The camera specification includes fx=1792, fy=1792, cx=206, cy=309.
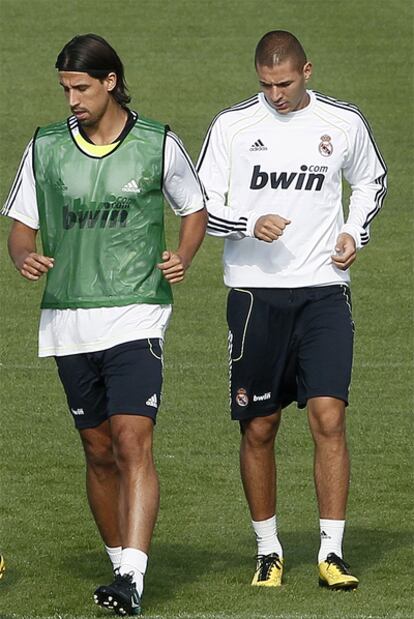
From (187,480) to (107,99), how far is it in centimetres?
310

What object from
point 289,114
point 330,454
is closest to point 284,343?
point 330,454

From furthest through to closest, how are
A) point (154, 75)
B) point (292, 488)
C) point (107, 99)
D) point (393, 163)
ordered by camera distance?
point (154, 75) < point (393, 163) < point (292, 488) < point (107, 99)

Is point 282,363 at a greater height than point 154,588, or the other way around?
point 282,363

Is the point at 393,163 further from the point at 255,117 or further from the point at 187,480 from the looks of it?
the point at 255,117

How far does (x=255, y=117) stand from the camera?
26.6 feet

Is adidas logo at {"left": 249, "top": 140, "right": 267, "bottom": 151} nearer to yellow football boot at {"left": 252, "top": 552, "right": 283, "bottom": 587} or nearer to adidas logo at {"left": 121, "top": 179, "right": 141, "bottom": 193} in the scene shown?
adidas logo at {"left": 121, "top": 179, "right": 141, "bottom": 193}

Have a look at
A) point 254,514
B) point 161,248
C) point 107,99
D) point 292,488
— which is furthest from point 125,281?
point 292,488

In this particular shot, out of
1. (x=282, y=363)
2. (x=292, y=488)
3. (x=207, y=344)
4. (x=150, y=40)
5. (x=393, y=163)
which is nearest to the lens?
(x=282, y=363)

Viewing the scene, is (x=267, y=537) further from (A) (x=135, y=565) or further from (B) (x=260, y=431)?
(A) (x=135, y=565)

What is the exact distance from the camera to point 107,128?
24.4ft

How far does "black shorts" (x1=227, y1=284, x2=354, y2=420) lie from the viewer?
26.0ft

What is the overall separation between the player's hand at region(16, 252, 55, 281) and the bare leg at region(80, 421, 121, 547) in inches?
29.6

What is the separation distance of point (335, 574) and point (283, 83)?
2169 millimetres

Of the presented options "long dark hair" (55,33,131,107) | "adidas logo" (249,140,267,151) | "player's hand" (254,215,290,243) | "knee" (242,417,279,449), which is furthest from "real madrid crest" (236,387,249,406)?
"long dark hair" (55,33,131,107)
